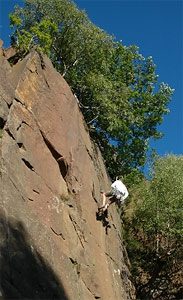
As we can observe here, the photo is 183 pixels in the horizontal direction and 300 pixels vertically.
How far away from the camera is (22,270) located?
45.8 feet

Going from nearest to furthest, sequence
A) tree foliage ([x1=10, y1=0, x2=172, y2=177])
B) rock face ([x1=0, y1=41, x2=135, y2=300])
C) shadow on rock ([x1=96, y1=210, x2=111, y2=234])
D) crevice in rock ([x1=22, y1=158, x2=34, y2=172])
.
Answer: rock face ([x1=0, y1=41, x2=135, y2=300]) < crevice in rock ([x1=22, y1=158, x2=34, y2=172]) < shadow on rock ([x1=96, y1=210, x2=111, y2=234]) < tree foliage ([x1=10, y1=0, x2=172, y2=177])

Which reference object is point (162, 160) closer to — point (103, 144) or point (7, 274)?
point (103, 144)

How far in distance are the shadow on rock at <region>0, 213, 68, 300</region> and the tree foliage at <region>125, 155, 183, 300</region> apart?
→ 24116 mm

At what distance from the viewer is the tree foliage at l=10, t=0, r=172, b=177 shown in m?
37.2

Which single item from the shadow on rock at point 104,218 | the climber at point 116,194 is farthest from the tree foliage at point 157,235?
the shadow on rock at point 104,218

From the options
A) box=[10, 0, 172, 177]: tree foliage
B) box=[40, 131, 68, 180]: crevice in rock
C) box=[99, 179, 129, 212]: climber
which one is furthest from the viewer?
box=[10, 0, 172, 177]: tree foliage

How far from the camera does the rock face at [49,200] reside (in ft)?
48.5

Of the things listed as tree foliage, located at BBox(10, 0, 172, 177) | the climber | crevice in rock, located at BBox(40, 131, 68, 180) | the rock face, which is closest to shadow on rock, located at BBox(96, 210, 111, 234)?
the rock face

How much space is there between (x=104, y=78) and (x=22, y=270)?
25953 mm

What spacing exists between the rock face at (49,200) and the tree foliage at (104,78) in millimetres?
11587

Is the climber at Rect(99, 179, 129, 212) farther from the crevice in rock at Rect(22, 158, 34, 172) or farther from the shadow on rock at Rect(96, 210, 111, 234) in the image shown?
the crevice in rock at Rect(22, 158, 34, 172)

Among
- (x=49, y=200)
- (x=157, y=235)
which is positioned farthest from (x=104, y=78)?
(x=49, y=200)

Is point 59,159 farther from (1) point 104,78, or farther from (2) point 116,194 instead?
(1) point 104,78

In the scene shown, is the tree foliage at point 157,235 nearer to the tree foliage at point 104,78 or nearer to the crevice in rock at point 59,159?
the tree foliage at point 104,78
